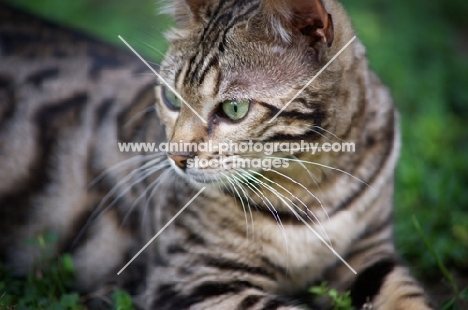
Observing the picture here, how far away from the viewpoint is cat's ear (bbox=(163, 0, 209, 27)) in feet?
8.02

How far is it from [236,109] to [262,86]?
13cm

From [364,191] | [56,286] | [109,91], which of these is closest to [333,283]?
[364,191]

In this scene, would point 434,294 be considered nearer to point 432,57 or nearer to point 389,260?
point 389,260

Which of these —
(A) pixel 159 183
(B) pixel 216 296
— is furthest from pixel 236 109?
(B) pixel 216 296

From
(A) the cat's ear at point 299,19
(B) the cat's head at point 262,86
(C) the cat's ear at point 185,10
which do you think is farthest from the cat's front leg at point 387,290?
(C) the cat's ear at point 185,10

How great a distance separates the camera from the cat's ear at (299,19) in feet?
6.75

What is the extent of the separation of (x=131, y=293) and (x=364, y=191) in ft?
3.65

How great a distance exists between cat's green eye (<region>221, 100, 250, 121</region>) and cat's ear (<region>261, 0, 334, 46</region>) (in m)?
0.28

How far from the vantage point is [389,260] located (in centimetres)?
261

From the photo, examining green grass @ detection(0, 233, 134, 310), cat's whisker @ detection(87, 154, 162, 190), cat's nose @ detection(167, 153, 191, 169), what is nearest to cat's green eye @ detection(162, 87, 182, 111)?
cat's nose @ detection(167, 153, 191, 169)

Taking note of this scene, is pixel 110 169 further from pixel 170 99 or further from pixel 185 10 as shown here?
pixel 185 10

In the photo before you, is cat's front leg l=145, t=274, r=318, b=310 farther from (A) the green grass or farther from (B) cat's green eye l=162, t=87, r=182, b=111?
(B) cat's green eye l=162, t=87, r=182, b=111

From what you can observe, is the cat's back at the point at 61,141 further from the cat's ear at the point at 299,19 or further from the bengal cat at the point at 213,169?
the cat's ear at the point at 299,19

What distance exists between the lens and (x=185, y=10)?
2.52m
